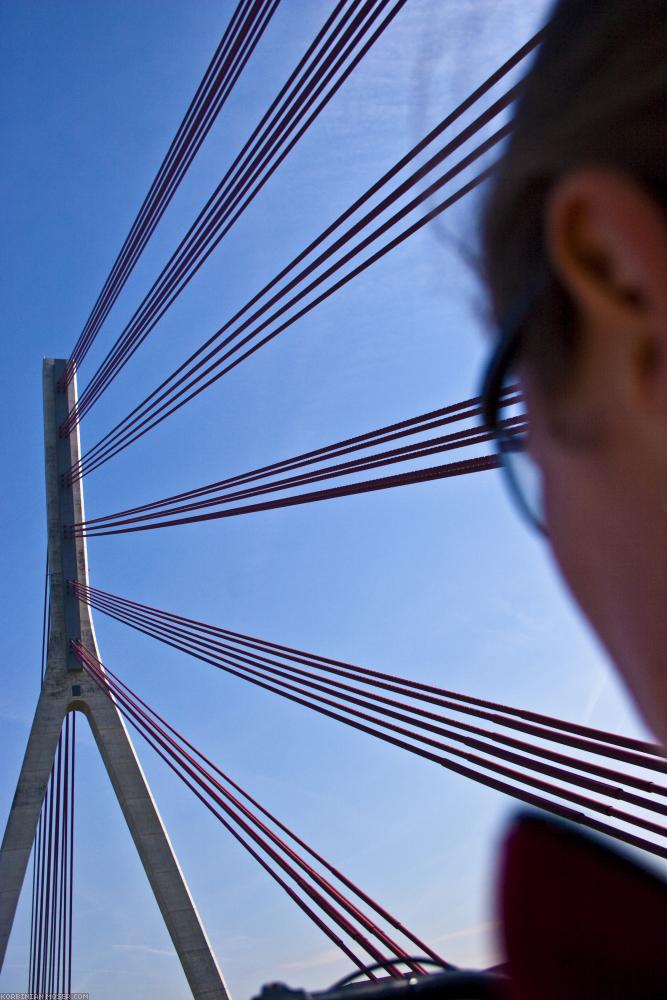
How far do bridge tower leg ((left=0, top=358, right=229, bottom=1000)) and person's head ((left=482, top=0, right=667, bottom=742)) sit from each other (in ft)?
28.5

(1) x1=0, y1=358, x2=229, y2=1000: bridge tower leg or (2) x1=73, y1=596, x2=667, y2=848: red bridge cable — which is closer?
(2) x1=73, y1=596, x2=667, y2=848: red bridge cable

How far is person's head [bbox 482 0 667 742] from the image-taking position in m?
0.48

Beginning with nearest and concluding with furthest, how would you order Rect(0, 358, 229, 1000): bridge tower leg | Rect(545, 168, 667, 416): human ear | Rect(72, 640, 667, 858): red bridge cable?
Rect(545, 168, 667, 416): human ear < Rect(72, 640, 667, 858): red bridge cable < Rect(0, 358, 229, 1000): bridge tower leg

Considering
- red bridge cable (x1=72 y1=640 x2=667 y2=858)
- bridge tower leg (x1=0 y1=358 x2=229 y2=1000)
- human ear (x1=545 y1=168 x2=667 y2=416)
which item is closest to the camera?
human ear (x1=545 y1=168 x2=667 y2=416)

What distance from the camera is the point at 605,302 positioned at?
49 cm

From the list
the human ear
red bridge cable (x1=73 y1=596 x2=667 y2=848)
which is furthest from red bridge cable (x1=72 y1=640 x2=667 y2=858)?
the human ear

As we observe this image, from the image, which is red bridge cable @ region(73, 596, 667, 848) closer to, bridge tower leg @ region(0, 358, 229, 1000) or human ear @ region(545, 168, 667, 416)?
human ear @ region(545, 168, 667, 416)

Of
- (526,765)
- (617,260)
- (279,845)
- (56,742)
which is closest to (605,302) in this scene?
(617,260)

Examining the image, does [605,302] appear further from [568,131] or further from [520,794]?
[520,794]

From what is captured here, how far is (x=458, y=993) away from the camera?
2.15ft

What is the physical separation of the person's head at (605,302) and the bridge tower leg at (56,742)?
28.5 ft

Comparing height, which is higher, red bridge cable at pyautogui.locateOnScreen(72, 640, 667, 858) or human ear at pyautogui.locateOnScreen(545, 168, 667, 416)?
human ear at pyautogui.locateOnScreen(545, 168, 667, 416)

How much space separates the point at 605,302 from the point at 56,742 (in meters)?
10.3

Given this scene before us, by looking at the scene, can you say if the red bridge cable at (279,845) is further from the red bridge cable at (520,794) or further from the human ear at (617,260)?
the human ear at (617,260)
